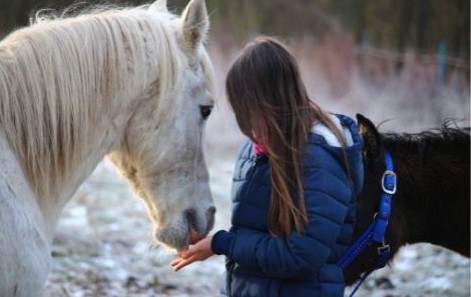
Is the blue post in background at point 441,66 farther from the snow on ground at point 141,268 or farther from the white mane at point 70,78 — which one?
the white mane at point 70,78

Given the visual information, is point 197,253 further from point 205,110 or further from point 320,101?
point 320,101

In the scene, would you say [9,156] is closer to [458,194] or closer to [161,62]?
[161,62]

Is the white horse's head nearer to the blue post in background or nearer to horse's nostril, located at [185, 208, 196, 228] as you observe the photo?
horse's nostril, located at [185, 208, 196, 228]

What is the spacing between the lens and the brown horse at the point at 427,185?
2967mm

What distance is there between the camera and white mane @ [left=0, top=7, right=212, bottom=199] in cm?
234

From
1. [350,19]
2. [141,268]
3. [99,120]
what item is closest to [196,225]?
[99,120]

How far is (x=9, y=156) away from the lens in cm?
229

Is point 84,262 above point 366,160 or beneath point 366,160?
beneath

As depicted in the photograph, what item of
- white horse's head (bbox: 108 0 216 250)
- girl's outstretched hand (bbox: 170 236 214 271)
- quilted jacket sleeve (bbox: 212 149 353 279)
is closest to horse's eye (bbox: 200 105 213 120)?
white horse's head (bbox: 108 0 216 250)

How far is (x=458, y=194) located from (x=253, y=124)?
129 centimetres

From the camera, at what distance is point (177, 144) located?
8.55 feet

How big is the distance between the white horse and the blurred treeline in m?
5.45

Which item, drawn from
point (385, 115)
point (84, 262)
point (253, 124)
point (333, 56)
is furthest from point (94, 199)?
point (333, 56)

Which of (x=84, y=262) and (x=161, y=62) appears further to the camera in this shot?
(x=84, y=262)
